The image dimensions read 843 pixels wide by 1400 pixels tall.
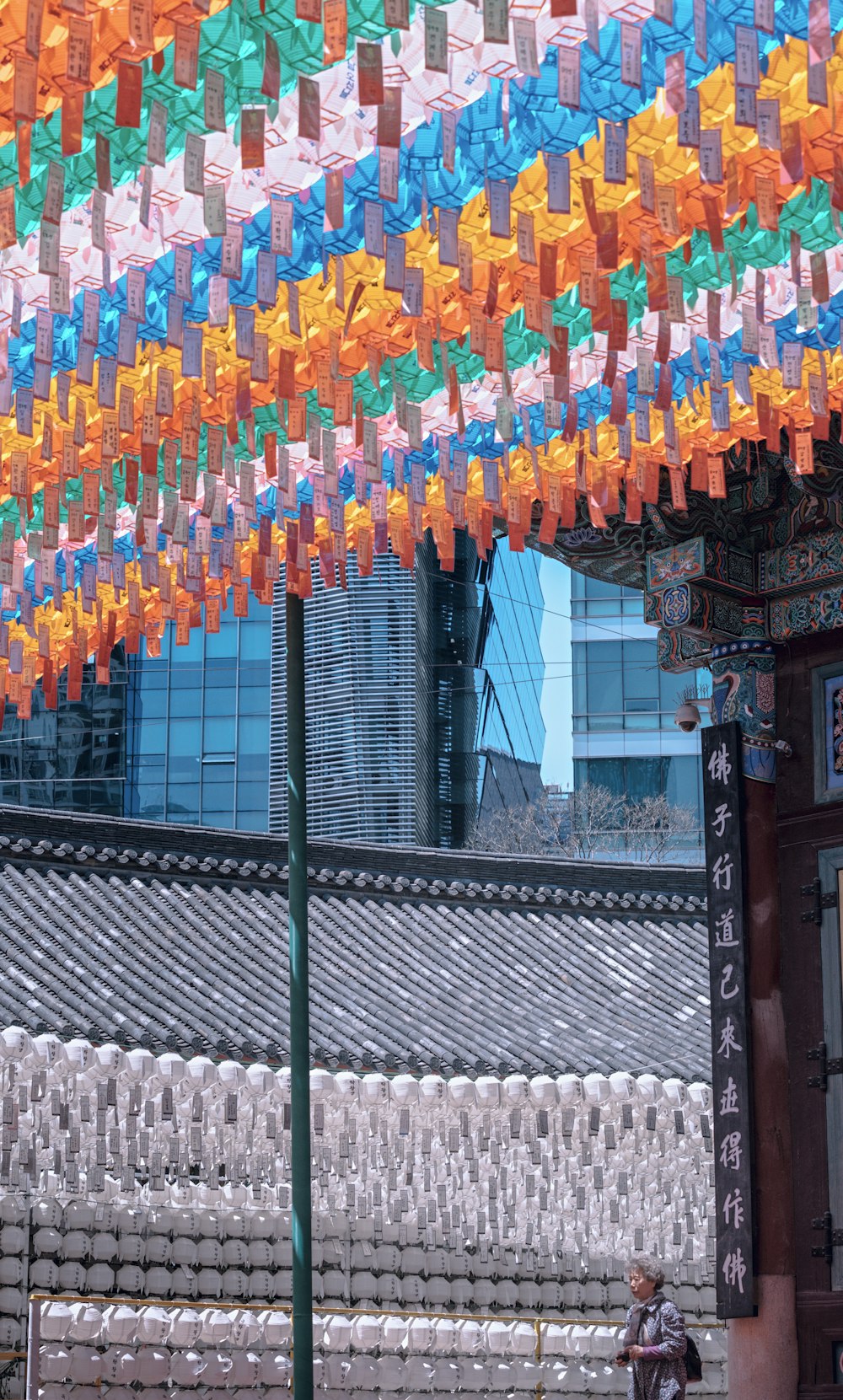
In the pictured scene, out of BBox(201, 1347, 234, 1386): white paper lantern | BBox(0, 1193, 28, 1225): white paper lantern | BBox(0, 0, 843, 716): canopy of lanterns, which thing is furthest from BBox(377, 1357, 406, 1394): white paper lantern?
BBox(0, 0, 843, 716): canopy of lanterns

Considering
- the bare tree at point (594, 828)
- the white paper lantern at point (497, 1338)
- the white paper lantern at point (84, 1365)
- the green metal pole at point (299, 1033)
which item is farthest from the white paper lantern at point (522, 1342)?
the bare tree at point (594, 828)

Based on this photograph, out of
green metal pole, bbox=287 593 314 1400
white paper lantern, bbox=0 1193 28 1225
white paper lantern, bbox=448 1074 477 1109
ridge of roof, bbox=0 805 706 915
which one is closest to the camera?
green metal pole, bbox=287 593 314 1400

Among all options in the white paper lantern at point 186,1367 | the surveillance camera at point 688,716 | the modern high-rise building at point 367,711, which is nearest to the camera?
the surveillance camera at point 688,716

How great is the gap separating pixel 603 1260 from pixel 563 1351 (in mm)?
1055

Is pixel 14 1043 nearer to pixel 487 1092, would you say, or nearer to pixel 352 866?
pixel 487 1092

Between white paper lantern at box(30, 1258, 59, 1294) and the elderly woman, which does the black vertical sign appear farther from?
white paper lantern at box(30, 1258, 59, 1294)

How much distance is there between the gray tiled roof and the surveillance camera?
761 centimetres

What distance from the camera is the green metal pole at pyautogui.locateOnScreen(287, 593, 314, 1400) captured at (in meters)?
8.16

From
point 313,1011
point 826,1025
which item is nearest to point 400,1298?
point 313,1011

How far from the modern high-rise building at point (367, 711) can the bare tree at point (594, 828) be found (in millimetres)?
669

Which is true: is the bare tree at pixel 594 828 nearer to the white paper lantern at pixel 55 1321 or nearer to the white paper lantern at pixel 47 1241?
the white paper lantern at pixel 47 1241

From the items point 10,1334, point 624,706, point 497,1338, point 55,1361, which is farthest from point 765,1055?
point 624,706

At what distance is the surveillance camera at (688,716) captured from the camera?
31.9 feet

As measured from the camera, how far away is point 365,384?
819 centimetres
